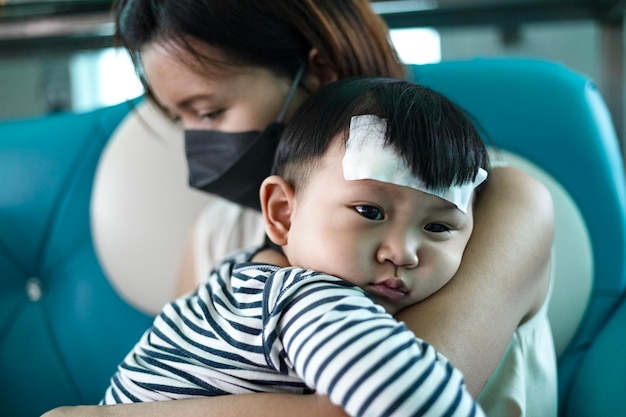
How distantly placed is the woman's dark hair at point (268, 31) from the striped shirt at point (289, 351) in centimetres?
32

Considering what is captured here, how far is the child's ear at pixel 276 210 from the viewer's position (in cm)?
89

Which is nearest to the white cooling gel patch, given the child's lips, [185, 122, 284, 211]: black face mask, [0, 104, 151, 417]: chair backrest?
the child's lips

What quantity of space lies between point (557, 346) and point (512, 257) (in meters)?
0.47

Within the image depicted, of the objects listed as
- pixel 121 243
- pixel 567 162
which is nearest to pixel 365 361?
pixel 567 162

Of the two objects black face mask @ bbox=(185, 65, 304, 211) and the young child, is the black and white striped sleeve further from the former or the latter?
black face mask @ bbox=(185, 65, 304, 211)

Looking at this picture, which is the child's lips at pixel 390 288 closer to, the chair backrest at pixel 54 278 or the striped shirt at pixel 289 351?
the striped shirt at pixel 289 351

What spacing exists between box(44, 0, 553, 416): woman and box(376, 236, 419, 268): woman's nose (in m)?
0.09

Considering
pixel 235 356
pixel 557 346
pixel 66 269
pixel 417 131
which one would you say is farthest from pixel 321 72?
pixel 66 269

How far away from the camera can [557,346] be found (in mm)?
1293

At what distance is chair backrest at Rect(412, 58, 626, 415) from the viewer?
1.28 m

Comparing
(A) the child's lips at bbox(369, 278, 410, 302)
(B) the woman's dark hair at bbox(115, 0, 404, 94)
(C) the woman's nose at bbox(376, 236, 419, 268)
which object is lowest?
(A) the child's lips at bbox(369, 278, 410, 302)

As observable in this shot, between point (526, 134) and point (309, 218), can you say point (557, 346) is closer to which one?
point (526, 134)

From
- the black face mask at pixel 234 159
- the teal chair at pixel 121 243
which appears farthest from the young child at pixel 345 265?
the teal chair at pixel 121 243

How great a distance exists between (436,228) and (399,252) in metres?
0.08
